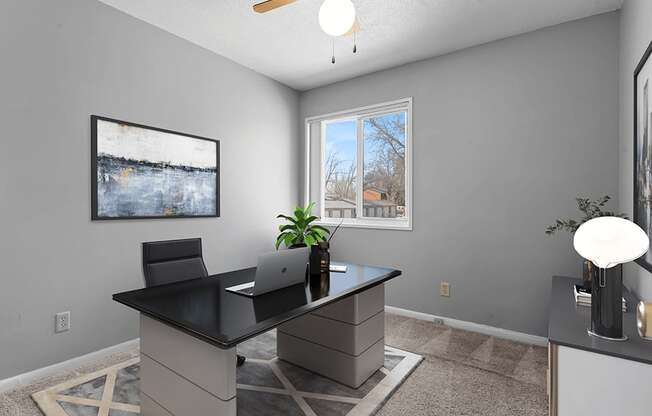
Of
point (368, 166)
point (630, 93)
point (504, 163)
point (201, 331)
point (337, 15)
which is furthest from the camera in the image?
point (368, 166)

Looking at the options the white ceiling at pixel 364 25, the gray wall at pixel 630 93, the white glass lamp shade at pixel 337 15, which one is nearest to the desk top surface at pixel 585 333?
the gray wall at pixel 630 93

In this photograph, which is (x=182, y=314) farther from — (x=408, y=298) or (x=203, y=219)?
(x=408, y=298)

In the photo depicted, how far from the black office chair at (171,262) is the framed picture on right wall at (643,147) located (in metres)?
2.52

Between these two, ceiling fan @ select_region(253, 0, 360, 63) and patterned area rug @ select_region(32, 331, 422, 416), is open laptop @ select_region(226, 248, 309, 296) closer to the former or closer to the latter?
patterned area rug @ select_region(32, 331, 422, 416)

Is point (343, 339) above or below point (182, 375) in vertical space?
below

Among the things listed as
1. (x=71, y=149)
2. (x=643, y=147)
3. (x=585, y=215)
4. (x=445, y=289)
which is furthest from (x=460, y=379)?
(x=71, y=149)

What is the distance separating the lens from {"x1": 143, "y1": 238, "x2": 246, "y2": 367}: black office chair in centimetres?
209

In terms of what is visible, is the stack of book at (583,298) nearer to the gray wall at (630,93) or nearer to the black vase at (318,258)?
the gray wall at (630,93)

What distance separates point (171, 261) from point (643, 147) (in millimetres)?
2817

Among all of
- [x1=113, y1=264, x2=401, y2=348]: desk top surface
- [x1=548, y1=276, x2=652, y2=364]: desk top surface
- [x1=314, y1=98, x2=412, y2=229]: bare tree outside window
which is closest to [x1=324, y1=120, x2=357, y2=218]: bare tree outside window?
[x1=314, y1=98, x2=412, y2=229]: bare tree outside window

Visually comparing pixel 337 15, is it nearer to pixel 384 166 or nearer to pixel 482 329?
pixel 384 166

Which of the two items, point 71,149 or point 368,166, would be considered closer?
point 71,149

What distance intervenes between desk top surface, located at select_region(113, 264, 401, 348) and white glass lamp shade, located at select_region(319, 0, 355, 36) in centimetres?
141

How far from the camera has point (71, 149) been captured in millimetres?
2381
